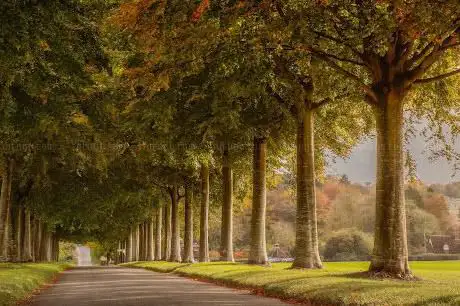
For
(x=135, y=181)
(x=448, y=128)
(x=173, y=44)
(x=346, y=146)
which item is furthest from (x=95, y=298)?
(x=135, y=181)

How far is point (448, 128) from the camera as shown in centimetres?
2492

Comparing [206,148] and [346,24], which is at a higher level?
[346,24]

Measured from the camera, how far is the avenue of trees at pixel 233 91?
13.7 m

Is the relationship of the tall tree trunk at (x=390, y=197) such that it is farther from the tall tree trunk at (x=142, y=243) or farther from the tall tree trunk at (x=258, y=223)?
the tall tree trunk at (x=142, y=243)

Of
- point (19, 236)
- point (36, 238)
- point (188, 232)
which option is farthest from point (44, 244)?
point (188, 232)

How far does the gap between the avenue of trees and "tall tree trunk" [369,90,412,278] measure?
0.04 meters

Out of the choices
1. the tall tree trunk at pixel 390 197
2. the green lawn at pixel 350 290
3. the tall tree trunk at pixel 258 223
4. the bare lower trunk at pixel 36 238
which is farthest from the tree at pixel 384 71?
the bare lower trunk at pixel 36 238

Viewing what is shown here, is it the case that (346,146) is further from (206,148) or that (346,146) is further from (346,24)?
(346,24)

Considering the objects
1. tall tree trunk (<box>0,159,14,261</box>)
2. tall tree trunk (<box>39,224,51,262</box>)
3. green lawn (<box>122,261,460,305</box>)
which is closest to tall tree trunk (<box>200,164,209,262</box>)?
tall tree trunk (<box>0,159,14,261</box>)

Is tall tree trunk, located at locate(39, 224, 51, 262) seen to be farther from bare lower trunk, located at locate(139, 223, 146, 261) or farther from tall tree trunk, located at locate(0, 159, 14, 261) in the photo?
tall tree trunk, located at locate(0, 159, 14, 261)

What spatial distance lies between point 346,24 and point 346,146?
15.7m

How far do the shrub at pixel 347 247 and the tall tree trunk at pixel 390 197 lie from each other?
59.5 m

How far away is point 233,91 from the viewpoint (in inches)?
838

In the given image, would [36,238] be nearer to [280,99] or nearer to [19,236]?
[19,236]
